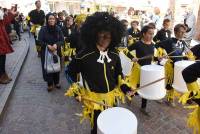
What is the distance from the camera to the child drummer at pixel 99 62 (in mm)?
2930

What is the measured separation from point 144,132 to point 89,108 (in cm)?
150

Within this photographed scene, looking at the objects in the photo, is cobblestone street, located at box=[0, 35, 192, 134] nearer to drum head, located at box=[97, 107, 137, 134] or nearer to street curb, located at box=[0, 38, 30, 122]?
street curb, located at box=[0, 38, 30, 122]

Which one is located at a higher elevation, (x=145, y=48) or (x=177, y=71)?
(x=145, y=48)

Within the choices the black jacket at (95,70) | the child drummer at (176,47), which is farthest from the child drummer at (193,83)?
the child drummer at (176,47)

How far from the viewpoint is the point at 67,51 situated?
6395 mm

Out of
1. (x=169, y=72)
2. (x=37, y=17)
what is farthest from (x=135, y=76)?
(x=37, y=17)

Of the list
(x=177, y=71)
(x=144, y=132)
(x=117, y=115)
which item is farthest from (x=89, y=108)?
(x=177, y=71)

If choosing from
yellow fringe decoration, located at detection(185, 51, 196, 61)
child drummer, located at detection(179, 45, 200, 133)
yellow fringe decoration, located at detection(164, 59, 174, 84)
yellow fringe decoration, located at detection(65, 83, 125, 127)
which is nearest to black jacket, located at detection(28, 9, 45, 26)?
yellow fringe decoration, located at detection(164, 59, 174, 84)

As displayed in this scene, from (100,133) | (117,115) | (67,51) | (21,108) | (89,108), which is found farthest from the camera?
(67,51)

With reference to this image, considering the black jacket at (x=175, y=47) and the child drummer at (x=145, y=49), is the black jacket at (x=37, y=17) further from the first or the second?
the black jacket at (x=175, y=47)

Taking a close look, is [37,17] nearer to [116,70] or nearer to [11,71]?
[11,71]

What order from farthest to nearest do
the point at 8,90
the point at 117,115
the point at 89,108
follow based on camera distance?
the point at 8,90 → the point at 89,108 → the point at 117,115

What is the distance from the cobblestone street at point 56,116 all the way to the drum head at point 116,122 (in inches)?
67.1

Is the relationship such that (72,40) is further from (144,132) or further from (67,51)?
(144,132)
